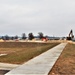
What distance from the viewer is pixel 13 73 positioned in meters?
13.4

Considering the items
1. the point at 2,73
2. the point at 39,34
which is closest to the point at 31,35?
the point at 39,34

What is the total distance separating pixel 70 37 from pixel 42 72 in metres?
101

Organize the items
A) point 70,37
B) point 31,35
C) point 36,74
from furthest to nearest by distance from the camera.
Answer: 1. point 31,35
2. point 70,37
3. point 36,74

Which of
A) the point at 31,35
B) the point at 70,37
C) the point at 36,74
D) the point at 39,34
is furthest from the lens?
the point at 39,34

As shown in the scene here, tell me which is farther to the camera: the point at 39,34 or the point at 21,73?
the point at 39,34

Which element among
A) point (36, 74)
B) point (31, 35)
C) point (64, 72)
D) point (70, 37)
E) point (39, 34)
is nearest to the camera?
point (36, 74)

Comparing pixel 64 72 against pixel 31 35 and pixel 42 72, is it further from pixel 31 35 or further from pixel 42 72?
pixel 31 35

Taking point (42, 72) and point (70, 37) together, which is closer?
point (42, 72)

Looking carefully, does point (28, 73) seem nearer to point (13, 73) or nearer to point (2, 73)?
point (13, 73)

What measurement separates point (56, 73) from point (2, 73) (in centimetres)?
266

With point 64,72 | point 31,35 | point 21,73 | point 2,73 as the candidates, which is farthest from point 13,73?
point 31,35

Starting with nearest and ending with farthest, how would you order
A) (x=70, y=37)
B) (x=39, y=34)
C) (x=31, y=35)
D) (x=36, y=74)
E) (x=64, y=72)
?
(x=36, y=74), (x=64, y=72), (x=70, y=37), (x=31, y=35), (x=39, y=34)

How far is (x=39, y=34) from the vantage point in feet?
634

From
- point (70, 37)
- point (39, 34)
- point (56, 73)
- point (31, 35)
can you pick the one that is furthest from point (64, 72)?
point (39, 34)
